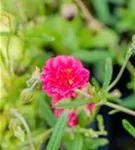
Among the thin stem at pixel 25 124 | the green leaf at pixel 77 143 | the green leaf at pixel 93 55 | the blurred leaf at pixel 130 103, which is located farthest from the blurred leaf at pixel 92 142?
the green leaf at pixel 93 55

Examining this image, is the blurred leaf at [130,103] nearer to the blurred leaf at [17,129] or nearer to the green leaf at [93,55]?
the green leaf at [93,55]

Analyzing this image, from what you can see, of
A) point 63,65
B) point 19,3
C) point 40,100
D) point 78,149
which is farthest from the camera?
point 19,3

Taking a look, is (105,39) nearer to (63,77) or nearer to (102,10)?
(102,10)

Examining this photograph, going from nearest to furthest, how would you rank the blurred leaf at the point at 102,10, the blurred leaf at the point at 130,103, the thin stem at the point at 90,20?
the blurred leaf at the point at 130,103 → the thin stem at the point at 90,20 → the blurred leaf at the point at 102,10

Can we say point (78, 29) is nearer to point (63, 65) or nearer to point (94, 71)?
point (94, 71)

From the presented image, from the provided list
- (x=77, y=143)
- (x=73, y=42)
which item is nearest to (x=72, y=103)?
(x=77, y=143)

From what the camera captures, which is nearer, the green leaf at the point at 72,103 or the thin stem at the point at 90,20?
the green leaf at the point at 72,103

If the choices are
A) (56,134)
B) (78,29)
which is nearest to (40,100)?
(56,134)
